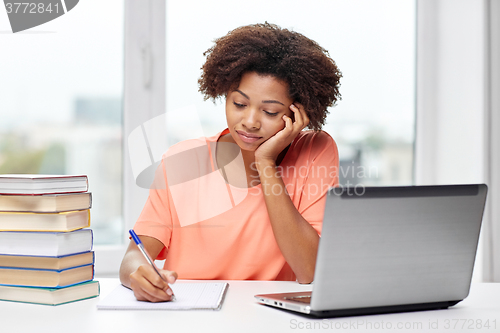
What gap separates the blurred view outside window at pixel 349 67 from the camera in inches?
90.5

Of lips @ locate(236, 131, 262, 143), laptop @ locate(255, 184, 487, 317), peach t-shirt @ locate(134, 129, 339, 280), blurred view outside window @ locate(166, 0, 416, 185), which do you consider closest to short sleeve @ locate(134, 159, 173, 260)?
peach t-shirt @ locate(134, 129, 339, 280)

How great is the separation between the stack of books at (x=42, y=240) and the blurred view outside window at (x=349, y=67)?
1.35 m

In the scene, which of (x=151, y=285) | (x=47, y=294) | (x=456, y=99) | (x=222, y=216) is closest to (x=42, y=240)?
(x=47, y=294)

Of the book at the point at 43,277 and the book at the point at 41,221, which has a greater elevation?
the book at the point at 41,221

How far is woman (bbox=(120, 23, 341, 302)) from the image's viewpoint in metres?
1.31

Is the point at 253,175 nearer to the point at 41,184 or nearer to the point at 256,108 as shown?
the point at 256,108

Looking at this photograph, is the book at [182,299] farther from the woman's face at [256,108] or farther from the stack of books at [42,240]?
the woman's face at [256,108]

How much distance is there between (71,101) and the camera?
7.29 ft

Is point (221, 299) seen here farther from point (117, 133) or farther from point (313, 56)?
point (117, 133)

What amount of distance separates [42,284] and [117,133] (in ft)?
4.70


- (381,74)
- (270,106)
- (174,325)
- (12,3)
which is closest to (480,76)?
(381,74)

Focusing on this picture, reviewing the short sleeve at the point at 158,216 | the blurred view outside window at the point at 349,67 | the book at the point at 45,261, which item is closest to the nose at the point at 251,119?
the short sleeve at the point at 158,216

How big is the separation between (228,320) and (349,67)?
6.27ft

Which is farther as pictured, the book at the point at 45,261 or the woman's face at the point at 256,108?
the woman's face at the point at 256,108
